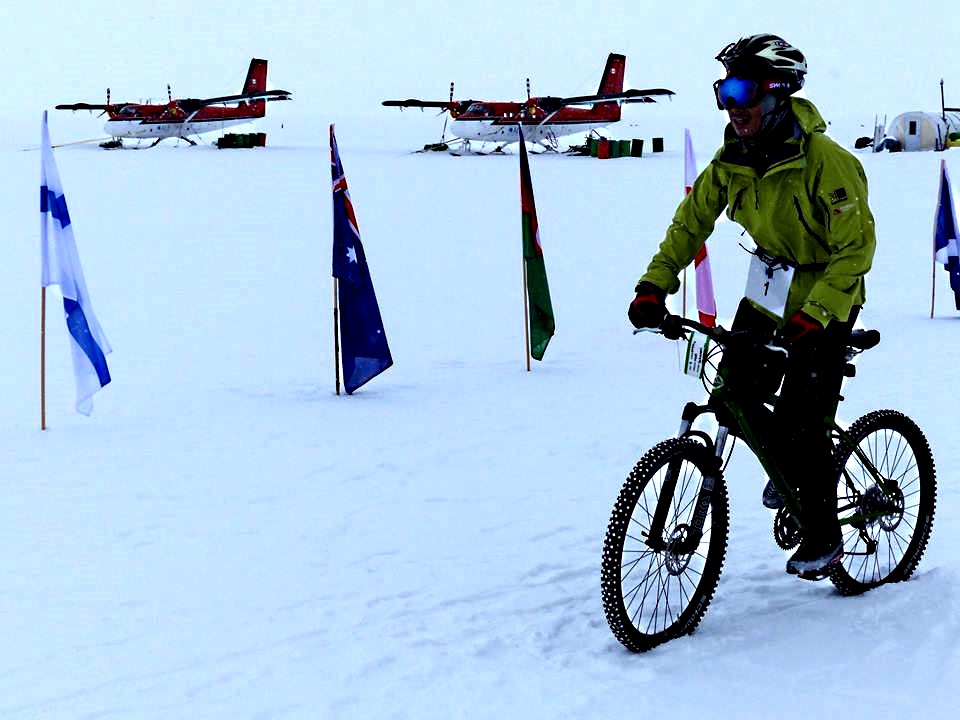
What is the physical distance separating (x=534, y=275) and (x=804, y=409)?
700 cm

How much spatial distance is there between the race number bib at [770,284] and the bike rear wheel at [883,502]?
623 millimetres

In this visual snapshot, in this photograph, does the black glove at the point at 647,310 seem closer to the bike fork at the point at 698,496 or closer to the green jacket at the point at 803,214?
the green jacket at the point at 803,214

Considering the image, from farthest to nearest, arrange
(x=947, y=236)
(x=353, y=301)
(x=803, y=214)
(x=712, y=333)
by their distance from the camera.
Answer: (x=947, y=236)
(x=353, y=301)
(x=803, y=214)
(x=712, y=333)

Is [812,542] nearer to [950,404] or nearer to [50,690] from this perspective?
[50,690]

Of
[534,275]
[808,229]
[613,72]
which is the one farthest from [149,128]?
[808,229]

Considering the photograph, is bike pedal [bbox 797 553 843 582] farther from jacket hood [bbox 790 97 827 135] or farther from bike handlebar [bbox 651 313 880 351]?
jacket hood [bbox 790 97 827 135]

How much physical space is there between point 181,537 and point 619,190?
86.0 feet

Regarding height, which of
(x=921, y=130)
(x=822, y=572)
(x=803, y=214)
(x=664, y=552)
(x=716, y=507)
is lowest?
(x=822, y=572)

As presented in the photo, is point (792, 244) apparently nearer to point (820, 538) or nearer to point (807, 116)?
point (807, 116)

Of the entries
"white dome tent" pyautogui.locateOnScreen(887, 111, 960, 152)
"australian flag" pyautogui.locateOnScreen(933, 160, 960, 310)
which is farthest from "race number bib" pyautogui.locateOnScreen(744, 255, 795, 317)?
"white dome tent" pyautogui.locateOnScreen(887, 111, 960, 152)

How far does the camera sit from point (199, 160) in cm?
4297

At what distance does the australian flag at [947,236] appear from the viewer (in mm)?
13844

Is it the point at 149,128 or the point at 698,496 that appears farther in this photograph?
the point at 149,128

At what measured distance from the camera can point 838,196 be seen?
13.1 ft
